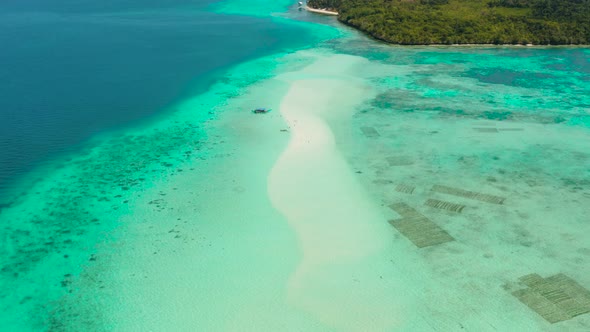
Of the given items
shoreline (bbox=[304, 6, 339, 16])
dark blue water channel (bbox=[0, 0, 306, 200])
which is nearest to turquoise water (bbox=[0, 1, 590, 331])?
dark blue water channel (bbox=[0, 0, 306, 200])

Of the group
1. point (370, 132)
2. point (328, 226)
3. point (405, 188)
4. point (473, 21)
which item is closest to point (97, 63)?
point (370, 132)

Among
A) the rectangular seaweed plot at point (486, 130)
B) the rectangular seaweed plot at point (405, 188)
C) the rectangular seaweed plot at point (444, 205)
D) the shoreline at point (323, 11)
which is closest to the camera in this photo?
the rectangular seaweed plot at point (444, 205)

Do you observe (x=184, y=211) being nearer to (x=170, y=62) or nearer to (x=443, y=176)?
(x=443, y=176)

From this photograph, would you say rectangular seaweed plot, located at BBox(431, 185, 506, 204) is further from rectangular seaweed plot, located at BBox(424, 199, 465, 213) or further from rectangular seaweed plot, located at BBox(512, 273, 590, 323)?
rectangular seaweed plot, located at BBox(512, 273, 590, 323)

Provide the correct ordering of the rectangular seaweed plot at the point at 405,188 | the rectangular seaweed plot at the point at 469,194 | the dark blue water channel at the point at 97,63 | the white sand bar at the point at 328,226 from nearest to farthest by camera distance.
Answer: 1. the white sand bar at the point at 328,226
2. the rectangular seaweed plot at the point at 469,194
3. the rectangular seaweed plot at the point at 405,188
4. the dark blue water channel at the point at 97,63

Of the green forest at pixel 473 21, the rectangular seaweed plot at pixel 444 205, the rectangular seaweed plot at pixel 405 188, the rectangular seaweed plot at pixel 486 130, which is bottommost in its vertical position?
the rectangular seaweed plot at pixel 444 205

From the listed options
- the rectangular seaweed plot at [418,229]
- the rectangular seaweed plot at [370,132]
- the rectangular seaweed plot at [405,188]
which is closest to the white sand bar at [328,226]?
the rectangular seaweed plot at [418,229]

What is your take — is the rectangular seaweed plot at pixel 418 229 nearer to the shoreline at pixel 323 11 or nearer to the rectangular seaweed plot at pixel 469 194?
the rectangular seaweed plot at pixel 469 194
